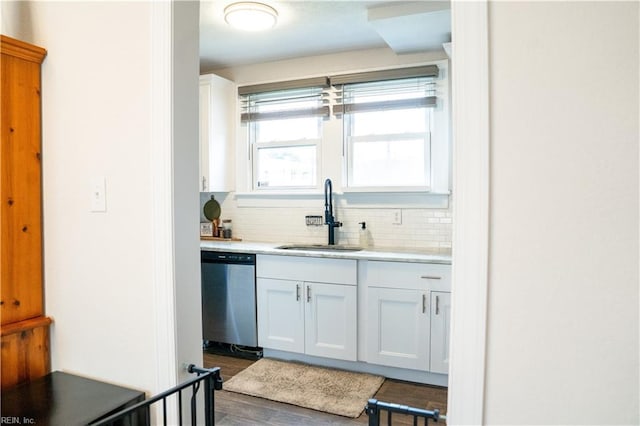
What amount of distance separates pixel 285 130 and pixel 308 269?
1419mm

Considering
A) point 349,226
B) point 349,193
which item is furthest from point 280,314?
point 349,193

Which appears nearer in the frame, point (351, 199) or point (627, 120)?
point (627, 120)

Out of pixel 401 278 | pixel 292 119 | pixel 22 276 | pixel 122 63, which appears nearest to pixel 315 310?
pixel 401 278

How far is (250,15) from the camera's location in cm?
269

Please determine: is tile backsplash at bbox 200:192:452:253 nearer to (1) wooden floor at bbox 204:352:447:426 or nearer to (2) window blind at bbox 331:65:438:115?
(2) window blind at bbox 331:65:438:115

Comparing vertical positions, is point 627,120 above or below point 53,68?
below

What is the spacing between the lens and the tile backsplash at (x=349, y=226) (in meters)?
3.40

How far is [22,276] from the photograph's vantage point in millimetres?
1588

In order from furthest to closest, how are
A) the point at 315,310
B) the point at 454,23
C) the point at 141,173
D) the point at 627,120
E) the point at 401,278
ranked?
1. the point at 315,310
2. the point at 401,278
3. the point at 141,173
4. the point at 454,23
5. the point at 627,120

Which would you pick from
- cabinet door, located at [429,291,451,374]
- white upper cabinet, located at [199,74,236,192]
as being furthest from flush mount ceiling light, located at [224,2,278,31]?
cabinet door, located at [429,291,451,374]

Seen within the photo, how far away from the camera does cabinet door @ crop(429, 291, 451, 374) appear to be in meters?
2.80

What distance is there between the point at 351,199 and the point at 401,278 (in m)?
0.99

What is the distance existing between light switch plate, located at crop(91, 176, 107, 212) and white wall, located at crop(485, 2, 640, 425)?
1.27m

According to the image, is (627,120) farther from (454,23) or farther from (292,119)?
(292,119)
